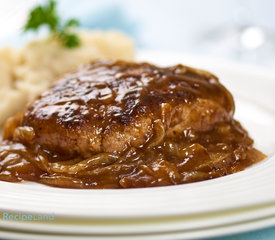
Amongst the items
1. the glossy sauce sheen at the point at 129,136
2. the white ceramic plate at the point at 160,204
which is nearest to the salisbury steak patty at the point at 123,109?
the glossy sauce sheen at the point at 129,136

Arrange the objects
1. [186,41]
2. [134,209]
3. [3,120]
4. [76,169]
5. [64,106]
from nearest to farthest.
A: 1. [134,209]
2. [76,169]
3. [64,106]
4. [3,120]
5. [186,41]

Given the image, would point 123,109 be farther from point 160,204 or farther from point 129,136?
point 160,204

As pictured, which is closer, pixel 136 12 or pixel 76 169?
pixel 76 169

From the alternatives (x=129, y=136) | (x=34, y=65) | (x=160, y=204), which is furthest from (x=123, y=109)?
(x=34, y=65)

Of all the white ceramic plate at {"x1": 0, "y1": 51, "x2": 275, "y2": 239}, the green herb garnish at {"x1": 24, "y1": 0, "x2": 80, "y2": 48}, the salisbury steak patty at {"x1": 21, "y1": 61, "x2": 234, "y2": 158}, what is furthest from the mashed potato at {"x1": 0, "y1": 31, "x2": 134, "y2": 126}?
the white ceramic plate at {"x1": 0, "y1": 51, "x2": 275, "y2": 239}

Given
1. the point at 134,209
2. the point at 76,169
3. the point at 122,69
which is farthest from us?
the point at 122,69

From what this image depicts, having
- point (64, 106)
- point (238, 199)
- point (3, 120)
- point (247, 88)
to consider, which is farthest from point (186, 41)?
point (238, 199)

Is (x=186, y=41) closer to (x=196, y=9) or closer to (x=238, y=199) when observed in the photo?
(x=196, y=9)
